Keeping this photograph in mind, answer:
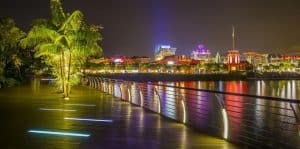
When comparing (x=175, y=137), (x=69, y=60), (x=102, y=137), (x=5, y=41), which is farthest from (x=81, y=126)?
(x=5, y=41)

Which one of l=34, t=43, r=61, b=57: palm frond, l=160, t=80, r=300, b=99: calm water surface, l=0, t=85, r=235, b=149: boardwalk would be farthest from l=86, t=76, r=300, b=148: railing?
l=160, t=80, r=300, b=99: calm water surface

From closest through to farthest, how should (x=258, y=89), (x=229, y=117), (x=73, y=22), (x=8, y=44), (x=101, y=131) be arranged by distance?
(x=101, y=131), (x=229, y=117), (x=73, y=22), (x=8, y=44), (x=258, y=89)

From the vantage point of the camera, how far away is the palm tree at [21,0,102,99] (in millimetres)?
23891

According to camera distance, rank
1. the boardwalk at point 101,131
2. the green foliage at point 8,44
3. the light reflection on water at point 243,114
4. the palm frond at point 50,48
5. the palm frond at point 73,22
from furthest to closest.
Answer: the green foliage at point 8,44, the palm frond at point 50,48, the palm frond at point 73,22, the light reflection on water at point 243,114, the boardwalk at point 101,131

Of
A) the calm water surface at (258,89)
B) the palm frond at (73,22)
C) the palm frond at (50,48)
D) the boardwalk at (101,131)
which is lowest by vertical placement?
the calm water surface at (258,89)

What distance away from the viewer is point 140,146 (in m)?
9.58

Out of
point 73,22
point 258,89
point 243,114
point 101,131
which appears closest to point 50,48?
point 73,22

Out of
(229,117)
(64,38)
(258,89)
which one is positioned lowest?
(258,89)

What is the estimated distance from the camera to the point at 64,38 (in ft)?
78.3

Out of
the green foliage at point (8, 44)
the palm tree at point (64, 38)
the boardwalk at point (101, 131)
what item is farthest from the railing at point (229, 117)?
the green foliage at point (8, 44)

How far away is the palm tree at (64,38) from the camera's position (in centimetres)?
2389

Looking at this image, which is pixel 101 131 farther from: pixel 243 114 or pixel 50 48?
pixel 243 114

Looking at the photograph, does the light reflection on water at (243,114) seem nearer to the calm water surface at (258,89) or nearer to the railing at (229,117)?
the railing at (229,117)

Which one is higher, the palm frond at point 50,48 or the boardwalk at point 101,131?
the palm frond at point 50,48
